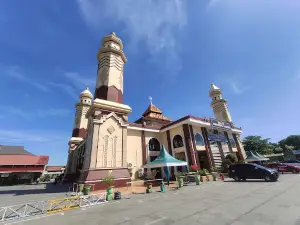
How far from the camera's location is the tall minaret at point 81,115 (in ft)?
103

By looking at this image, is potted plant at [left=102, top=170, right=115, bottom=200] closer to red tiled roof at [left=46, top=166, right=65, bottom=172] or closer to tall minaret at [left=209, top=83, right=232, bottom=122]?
tall minaret at [left=209, top=83, right=232, bottom=122]

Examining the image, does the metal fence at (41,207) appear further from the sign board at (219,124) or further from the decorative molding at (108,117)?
the sign board at (219,124)

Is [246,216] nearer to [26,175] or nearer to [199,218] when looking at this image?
[199,218]

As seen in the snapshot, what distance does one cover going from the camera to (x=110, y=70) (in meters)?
19.7

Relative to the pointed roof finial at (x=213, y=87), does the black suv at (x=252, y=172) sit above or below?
below

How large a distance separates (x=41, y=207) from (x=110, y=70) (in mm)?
15595

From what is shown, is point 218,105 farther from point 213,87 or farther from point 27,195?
point 27,195

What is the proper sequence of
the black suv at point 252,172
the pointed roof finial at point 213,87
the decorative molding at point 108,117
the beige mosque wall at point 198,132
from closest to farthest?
the black suv at point 252,172
the decorative molding at point 108,117
the beige mosque wall at point 198,132
the pointed roof finial at point 213,87

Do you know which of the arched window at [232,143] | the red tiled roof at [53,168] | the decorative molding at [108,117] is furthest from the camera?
the red tiled roof at [53,168]

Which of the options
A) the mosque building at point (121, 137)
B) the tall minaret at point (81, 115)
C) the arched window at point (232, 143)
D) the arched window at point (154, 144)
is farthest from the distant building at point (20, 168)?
the arched window at point (232, 143)

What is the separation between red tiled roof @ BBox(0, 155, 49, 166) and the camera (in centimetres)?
3430

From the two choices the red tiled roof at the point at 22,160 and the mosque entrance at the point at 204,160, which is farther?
the red tiled roof at the point at 22,160

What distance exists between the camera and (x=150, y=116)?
102 ft

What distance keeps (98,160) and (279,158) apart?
60.5 meters
